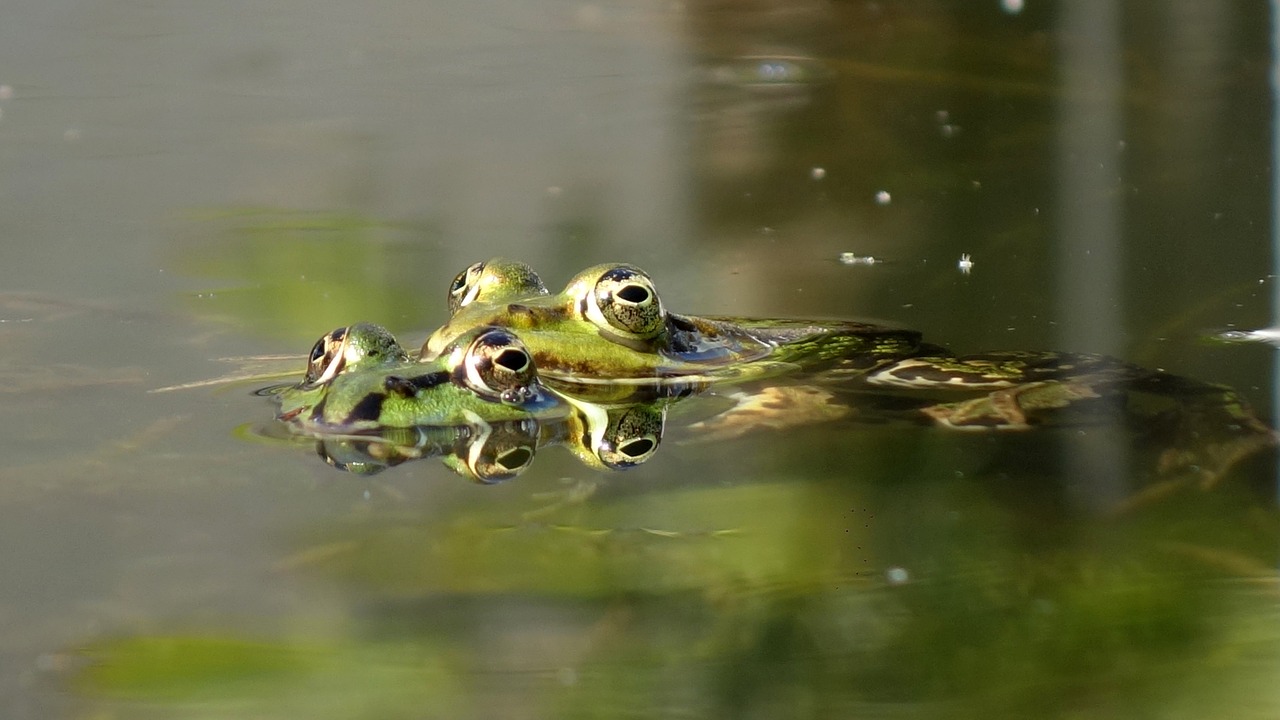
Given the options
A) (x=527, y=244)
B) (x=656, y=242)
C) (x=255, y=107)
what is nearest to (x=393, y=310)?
(x=527, y=244)

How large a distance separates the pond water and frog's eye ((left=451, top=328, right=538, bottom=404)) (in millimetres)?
228

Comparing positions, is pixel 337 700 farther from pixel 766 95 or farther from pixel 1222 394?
pixel 766 95

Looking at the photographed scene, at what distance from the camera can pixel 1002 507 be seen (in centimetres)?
279

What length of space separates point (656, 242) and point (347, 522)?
2.57 m

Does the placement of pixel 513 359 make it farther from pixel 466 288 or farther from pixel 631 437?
pixel 466 288

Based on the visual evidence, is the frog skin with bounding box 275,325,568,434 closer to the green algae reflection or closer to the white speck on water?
the green algae reflection

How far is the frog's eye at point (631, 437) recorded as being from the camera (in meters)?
3.08

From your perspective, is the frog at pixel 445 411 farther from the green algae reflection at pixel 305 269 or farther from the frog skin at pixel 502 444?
the green algae reflection at pixel 305 269

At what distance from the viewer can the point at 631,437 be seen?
3.22 metres

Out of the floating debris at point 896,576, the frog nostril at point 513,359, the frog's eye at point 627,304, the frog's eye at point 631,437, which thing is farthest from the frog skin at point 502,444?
the floating debris at point 896,576

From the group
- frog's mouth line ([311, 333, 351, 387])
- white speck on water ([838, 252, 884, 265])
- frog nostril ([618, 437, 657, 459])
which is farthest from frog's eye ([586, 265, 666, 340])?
white speck on water ([838, 252, 884, 265])

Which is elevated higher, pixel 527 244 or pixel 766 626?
pixel 527 244

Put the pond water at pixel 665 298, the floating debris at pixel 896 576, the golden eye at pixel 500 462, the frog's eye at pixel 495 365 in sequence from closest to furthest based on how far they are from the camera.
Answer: the pond water at pixel 665 298
the floating debris at pixel 896 576
the golden eye at pixel 500 462
the frog's eye at pixel 495 365

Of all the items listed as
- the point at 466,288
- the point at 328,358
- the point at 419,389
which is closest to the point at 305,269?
the point at 466,288
